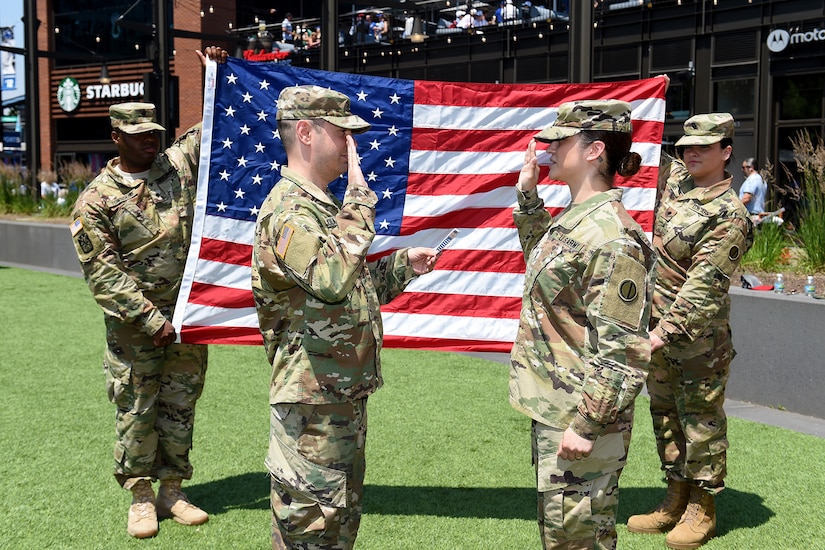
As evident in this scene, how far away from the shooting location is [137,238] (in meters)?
4.62

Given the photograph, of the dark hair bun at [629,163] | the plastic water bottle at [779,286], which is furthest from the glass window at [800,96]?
the dark hair bun at [629,163]

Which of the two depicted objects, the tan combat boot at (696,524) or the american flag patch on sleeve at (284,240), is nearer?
the american flag patch on sleeve at (284,240)

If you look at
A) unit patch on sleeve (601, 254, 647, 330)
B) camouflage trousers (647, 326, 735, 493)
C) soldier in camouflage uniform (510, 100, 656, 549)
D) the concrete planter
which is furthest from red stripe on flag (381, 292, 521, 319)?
the concrete planter

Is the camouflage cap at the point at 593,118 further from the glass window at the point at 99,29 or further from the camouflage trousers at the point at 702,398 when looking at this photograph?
the glass window at the point at 99,29

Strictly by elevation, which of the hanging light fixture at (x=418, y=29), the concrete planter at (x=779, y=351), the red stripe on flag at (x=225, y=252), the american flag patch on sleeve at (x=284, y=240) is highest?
the hanging light fixture at (x=418, y=29)

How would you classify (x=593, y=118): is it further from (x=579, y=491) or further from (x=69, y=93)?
(x=69, y=93)

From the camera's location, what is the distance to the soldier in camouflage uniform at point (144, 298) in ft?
14.9

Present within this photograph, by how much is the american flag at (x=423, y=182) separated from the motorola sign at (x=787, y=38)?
51.1 ft

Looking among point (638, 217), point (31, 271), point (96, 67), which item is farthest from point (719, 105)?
point (96, 67)

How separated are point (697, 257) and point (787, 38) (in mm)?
16557

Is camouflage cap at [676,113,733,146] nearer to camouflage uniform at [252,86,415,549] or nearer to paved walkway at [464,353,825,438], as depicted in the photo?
camouflage uniform at [252,86,415,549]

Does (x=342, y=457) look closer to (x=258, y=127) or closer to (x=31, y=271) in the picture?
(x=258, y=127)

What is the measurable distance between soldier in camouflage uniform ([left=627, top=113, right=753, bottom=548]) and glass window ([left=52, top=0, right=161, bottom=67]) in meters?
36.1

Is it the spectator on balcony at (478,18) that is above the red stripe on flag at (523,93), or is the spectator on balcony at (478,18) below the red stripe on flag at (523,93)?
above
